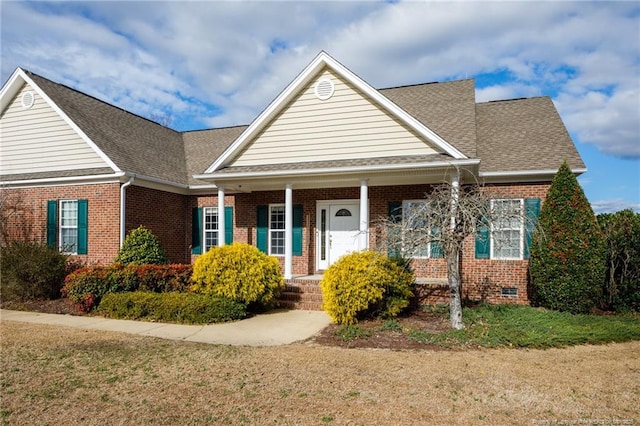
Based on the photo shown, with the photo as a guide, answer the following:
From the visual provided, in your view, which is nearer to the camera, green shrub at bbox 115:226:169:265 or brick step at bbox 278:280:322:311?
brick step at bbox 278:280:322:311

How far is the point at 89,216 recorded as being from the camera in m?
12.9

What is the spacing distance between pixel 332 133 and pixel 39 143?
10.0 meters

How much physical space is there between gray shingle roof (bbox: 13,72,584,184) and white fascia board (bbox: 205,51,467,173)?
75cm

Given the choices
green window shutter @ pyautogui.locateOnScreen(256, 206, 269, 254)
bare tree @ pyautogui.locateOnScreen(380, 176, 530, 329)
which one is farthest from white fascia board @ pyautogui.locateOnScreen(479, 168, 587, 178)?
green window shutter @ pyautogui.locateOnScreen(256, 206, 269, 254)

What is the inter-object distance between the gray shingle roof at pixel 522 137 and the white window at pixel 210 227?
9.05 m

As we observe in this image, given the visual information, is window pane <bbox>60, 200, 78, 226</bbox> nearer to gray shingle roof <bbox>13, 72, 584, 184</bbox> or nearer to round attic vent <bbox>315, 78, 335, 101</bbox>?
gray shingle roof <bbox>13, 72, 584, 184</bbox>

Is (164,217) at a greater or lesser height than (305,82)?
lesser

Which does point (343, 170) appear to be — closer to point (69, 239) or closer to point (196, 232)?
point (196, 232)

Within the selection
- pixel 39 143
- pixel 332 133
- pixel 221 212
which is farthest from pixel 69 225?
pixel 332 133

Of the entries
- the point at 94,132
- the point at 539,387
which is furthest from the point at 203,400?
the point at 94,132

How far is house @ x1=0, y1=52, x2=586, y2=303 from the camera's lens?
11.2 metres

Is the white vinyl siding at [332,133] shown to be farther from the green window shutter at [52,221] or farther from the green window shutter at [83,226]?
the green window shutter at [52,221]

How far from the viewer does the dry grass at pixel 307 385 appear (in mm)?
4371

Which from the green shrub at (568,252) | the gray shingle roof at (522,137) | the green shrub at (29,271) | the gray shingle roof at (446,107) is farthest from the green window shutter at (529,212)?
the green shrub at (29,271)
